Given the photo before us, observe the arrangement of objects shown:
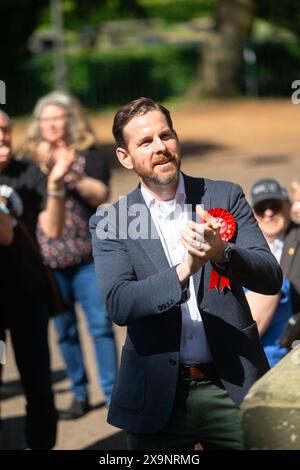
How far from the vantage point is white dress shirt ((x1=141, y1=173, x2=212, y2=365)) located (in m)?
3.79

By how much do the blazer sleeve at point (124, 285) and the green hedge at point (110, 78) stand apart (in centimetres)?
2881

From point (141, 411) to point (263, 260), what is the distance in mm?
707

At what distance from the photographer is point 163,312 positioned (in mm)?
3637

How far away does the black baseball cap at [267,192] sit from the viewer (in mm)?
5605

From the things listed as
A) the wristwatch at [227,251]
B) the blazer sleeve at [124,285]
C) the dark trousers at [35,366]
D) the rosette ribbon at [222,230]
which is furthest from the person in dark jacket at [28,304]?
the wristwatch at [227,251]

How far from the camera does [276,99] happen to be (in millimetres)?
30062

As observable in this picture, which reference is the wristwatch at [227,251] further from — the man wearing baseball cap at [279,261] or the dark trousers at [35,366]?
the dark trousers at [35,366]

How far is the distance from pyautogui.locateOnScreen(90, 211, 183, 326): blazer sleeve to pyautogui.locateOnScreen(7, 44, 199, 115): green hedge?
28.8 m

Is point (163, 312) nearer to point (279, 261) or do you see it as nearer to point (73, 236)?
point (279, 261)

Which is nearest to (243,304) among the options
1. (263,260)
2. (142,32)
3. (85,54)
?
(263,260)

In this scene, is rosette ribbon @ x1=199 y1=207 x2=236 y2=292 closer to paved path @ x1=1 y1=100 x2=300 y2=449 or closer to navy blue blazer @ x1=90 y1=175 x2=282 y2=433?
navy blue blazer @ x1=90 y1=175 x2=282 y2=433

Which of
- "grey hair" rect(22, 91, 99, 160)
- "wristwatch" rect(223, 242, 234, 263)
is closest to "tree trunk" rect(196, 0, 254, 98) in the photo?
"grey hair" rect(22, 91, 99, 160)

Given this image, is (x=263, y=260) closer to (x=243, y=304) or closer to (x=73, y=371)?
(x=243, y=304)

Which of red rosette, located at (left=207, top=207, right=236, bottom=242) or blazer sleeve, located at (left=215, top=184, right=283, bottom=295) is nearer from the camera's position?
blazer sleeve, located at (left=215, top=184, right=283, bottom=295)
